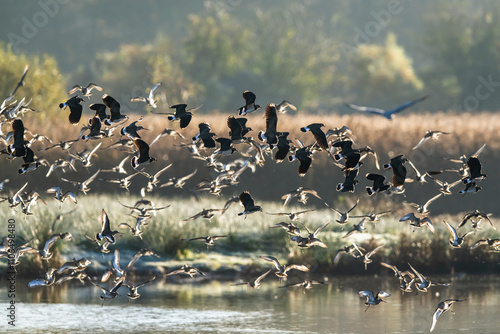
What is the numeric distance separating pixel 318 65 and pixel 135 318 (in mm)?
63120

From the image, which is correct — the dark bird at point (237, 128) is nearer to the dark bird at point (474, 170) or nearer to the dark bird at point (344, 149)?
the dark bird at point (344, 149)

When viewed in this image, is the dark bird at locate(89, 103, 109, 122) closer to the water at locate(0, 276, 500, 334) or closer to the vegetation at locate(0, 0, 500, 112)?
the water at locate(0, 276, 500, 334)

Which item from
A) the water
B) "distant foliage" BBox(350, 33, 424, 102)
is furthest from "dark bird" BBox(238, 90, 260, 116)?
"distant foliage" BBox(350, 33, 424, 102)

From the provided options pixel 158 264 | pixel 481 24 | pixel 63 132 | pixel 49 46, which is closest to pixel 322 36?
pixel 481 24

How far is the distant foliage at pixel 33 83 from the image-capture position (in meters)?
43.5

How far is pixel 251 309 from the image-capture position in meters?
15.7

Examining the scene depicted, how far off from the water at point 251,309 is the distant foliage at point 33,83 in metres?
26.5

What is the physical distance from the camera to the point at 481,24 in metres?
69.8

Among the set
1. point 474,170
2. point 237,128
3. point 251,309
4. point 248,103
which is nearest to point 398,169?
point 474,170

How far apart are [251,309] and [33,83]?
3184 centimetres

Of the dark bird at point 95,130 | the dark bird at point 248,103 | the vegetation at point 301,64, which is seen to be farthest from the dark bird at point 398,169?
the vegetation at point 301,64

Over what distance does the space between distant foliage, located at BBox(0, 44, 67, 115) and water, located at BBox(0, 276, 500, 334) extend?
26536 millimetres

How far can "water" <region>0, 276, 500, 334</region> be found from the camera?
14.1 metres

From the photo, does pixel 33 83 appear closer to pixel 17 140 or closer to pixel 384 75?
pixel 17 140
